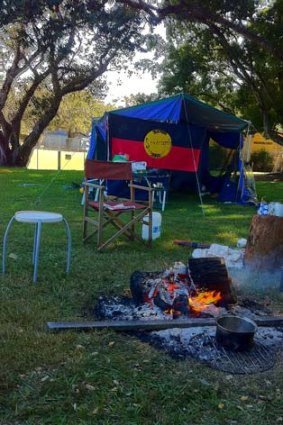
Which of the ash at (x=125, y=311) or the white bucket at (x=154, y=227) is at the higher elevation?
the white bucket at (x=154, y=227)

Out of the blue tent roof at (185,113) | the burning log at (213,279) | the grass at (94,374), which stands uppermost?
the blue tent roof at (185,113)

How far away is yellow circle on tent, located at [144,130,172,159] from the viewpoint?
8.45 m

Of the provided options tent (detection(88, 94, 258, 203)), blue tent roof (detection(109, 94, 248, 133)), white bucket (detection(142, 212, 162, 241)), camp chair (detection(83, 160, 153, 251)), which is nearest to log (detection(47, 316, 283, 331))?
camp chair (detection(83, 160, 153, 251))

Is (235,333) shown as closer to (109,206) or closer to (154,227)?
(109,206)

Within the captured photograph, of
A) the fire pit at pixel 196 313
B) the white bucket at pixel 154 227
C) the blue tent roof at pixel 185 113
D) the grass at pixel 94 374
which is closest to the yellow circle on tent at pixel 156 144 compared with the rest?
Answer: the blue tent roof at pixel 185 113

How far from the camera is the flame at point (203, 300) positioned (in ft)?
10.1

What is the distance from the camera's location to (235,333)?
2549 millimetres

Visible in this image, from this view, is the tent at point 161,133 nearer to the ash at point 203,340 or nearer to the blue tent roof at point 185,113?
the blue tent roof at point 185,113

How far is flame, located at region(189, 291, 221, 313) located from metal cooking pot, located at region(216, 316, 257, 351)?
1.23 feet

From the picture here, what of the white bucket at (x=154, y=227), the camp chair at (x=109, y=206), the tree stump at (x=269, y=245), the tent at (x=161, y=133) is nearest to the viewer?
the tree stump at (x=269, y=245)

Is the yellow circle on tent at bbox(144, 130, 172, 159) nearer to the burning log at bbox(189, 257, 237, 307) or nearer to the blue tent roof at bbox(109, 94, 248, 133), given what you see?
the blue tent roof at bbox(109, 94, 248, 133)

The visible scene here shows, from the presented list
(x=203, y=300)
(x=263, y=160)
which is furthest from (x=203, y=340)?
(x=263, y=160)

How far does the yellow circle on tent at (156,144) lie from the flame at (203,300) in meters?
5.47

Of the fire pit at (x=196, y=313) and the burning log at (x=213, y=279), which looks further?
the burning log at (x=213, y=279)
